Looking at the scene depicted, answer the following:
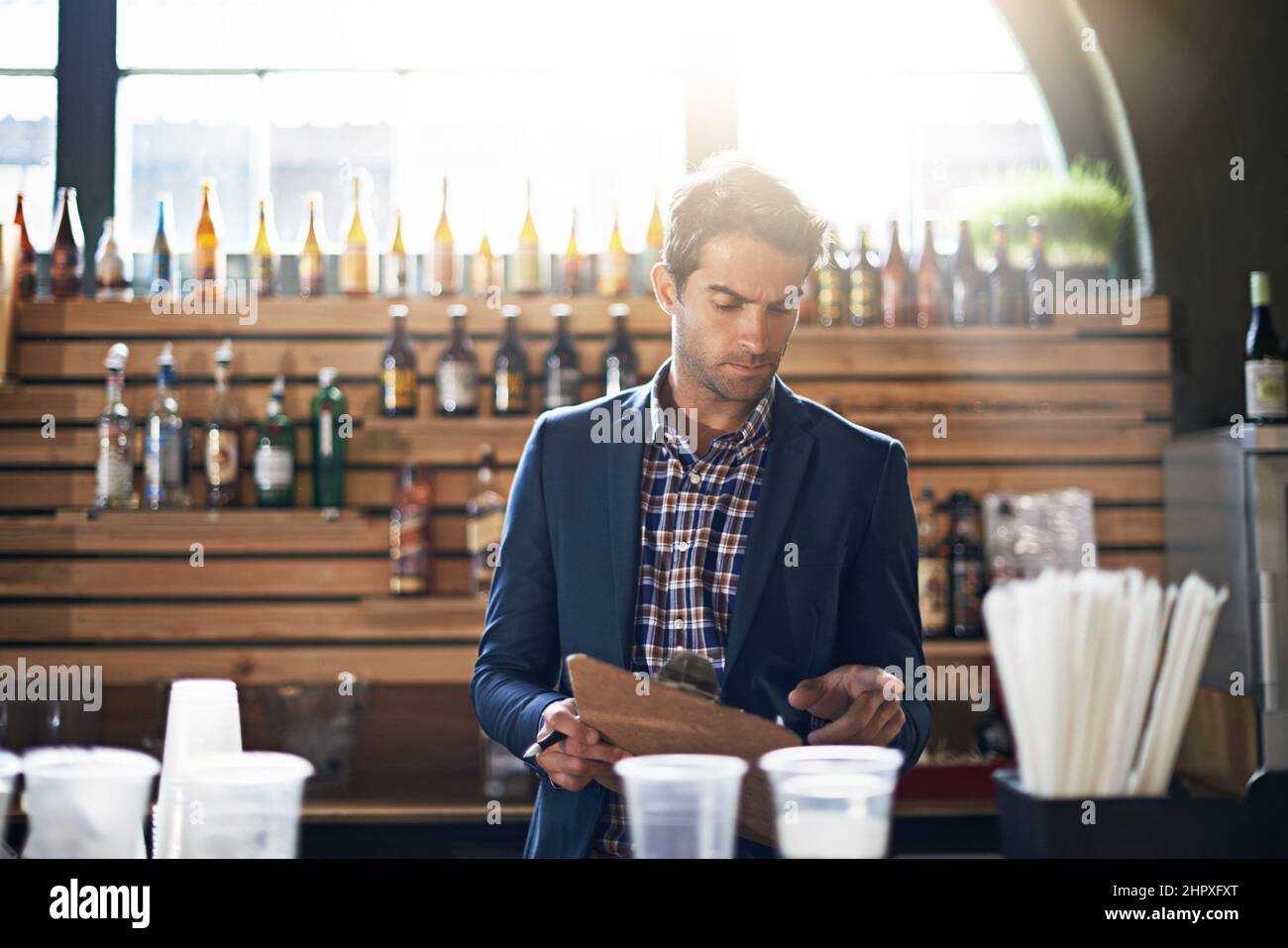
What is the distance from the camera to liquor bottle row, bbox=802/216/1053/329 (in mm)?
2906

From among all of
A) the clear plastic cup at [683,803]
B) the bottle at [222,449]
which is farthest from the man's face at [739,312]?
the bottle at [222,449]

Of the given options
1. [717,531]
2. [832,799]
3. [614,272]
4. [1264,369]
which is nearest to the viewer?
[832,799]

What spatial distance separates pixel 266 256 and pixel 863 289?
1575 millimetres

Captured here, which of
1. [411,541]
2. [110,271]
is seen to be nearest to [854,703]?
[411,541]

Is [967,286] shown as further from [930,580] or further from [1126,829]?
[1126,829]

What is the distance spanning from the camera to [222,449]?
2.85m

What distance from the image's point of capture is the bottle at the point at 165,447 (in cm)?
280

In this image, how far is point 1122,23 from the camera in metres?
3.09

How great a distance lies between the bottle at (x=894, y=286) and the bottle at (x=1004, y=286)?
8.6 inches

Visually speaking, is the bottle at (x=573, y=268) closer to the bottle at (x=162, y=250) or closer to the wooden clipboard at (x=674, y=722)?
the bottle at (x=162, y=250)
